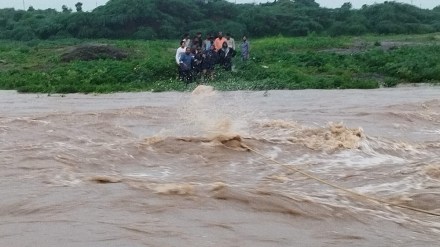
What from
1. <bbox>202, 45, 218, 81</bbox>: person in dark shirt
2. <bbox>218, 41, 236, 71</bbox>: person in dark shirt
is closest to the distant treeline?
<bbox>218, 41, 236, 71</bbox>: person in dark shirt

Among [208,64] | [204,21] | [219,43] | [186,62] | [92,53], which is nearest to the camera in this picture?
[186,62]

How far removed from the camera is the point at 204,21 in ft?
144

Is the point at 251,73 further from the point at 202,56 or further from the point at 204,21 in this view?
the point at 204,21

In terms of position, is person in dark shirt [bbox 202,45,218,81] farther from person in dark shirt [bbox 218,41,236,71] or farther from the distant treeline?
the distant treeline

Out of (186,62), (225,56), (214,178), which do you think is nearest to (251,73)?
(225,56)

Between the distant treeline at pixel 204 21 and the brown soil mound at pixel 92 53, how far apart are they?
12.1 meters

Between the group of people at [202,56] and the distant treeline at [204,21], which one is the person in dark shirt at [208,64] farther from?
the distant treeline at [204,21]

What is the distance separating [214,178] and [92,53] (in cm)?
2220

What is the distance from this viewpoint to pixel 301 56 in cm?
2698

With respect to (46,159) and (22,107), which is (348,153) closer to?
(46,159)

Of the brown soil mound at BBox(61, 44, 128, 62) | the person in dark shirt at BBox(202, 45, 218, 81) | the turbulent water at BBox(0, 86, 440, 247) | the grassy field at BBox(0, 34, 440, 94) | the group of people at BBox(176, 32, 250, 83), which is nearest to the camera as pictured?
the turbulent water at BBox(0, 86, 440, 247)

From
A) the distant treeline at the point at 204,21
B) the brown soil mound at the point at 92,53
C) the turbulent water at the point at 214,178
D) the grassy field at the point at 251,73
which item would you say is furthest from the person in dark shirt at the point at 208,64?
the distant treeline at the point at 204,21

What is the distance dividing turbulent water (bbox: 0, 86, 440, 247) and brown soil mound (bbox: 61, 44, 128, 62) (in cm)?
1492

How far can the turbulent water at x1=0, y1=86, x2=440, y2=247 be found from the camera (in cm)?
537
